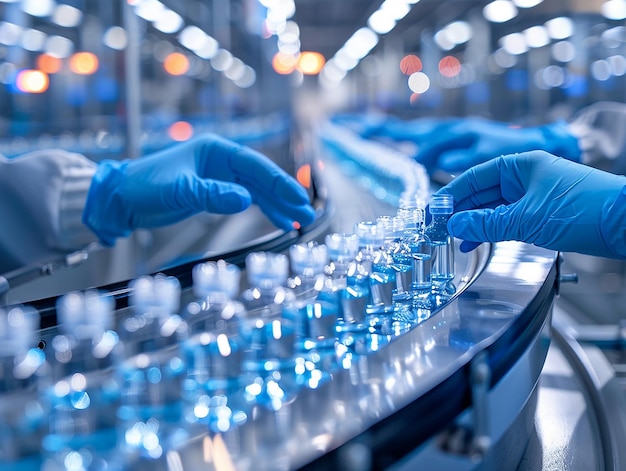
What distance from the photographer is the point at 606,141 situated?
362 centimetres

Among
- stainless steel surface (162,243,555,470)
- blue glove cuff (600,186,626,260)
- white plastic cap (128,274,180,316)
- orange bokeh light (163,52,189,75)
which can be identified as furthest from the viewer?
orange bokeh light (163,52,189,75)

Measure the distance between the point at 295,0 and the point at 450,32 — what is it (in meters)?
3.75

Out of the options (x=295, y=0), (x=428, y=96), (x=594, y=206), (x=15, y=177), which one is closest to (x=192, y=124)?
(x=295, y=0)

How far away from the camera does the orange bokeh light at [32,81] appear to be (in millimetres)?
6344

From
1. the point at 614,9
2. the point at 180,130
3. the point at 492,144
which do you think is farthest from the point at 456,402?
the point at 180,130

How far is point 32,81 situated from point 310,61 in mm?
22853

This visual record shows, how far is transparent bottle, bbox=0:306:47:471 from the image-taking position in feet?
2.37

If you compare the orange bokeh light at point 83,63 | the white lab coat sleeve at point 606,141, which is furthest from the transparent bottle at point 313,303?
the orange bokeh light at point 83,63

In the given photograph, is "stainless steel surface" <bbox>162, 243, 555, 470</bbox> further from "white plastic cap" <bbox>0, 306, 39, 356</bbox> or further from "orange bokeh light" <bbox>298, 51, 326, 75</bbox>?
"orange bokeh light" <bbox>298, 51, 326, 75</bbox>

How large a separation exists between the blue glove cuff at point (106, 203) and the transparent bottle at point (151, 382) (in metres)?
1.18

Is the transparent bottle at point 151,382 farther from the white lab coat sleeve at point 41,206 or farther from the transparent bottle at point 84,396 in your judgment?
the white lab coat sleeve at point 41,206

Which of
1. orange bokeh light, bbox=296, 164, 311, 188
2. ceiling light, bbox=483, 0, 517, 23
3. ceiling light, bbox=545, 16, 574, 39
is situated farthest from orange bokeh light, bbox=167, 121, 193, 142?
orange bokeh light, bbox=296, 164, 311, 188

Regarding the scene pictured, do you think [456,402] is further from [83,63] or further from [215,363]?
[83,63]

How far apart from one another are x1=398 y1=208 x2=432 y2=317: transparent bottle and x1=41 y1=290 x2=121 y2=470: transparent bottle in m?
0.62
